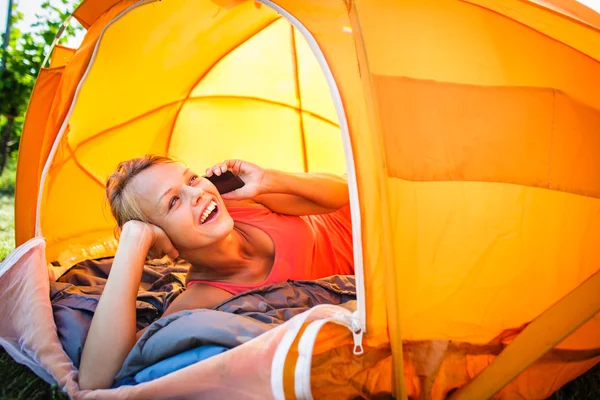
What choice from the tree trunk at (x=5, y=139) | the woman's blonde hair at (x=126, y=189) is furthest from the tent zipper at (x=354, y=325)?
the tree trunk at (x=5, y=139)

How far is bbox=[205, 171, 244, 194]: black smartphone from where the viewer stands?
6.80 feet

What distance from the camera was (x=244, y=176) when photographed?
6.95 feet

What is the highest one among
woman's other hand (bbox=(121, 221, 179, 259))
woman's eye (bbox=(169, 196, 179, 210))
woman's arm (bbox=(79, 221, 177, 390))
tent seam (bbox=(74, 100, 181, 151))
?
tent seam (bbox=(74, 100, 181, 151))

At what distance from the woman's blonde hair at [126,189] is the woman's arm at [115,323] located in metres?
0.17

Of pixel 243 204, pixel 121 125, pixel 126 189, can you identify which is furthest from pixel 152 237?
pixel 121 125

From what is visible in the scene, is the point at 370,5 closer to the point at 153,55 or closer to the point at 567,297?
the point at 567,297

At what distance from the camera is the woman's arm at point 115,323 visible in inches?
61.1

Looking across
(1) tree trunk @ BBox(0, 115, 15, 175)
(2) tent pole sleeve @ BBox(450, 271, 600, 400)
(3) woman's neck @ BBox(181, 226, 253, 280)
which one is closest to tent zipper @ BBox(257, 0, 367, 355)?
(2) tent pole sleeve @ BBox(450, 271, 600, 400)

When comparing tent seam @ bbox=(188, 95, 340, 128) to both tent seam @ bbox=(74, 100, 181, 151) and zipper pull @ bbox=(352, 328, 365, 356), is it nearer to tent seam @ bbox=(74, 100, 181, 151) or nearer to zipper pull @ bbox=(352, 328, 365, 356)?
tent seam @ bbox=(74, 100, 181, 151)

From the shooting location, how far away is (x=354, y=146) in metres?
1.43

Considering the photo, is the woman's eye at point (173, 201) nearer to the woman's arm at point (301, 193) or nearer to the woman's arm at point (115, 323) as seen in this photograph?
the woman's arm at point (115, 323)

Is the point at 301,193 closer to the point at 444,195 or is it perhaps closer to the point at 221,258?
the point at 221,258

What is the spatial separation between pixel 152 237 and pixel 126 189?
23 cm

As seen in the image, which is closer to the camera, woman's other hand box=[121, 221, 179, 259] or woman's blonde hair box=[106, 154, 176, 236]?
woman's other hand box=[121, 221, 179, 259]
